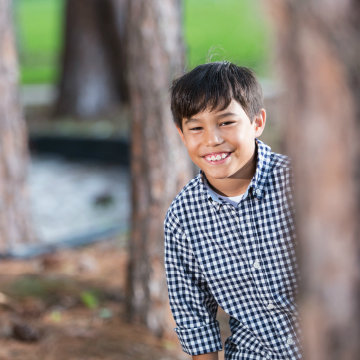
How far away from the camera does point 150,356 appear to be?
3.63 metres

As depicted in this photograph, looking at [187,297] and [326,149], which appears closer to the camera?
[326,149]

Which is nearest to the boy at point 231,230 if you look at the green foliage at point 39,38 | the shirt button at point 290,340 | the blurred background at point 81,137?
the shirt button at point 290,340

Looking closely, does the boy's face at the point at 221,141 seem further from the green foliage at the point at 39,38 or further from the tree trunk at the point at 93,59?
the green foliage at the point at 39,38

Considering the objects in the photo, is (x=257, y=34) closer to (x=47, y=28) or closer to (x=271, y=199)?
(x=271, y=199)

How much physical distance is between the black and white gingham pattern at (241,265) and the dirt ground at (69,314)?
1.67 metres

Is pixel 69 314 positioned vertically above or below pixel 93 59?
below

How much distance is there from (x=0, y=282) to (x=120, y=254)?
1.09m

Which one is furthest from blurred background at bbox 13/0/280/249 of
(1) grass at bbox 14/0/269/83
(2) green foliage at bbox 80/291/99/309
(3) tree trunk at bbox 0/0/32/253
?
(2) green foliage at bbox 80/291/99/309

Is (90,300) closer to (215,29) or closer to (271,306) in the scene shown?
(271,306)

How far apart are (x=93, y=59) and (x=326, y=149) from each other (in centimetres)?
1013

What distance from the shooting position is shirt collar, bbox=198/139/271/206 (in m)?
1.95

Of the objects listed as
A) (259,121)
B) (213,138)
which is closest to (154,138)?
(259,121)

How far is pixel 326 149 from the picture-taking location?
1079 mm

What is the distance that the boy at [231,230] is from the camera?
1.94 metres
